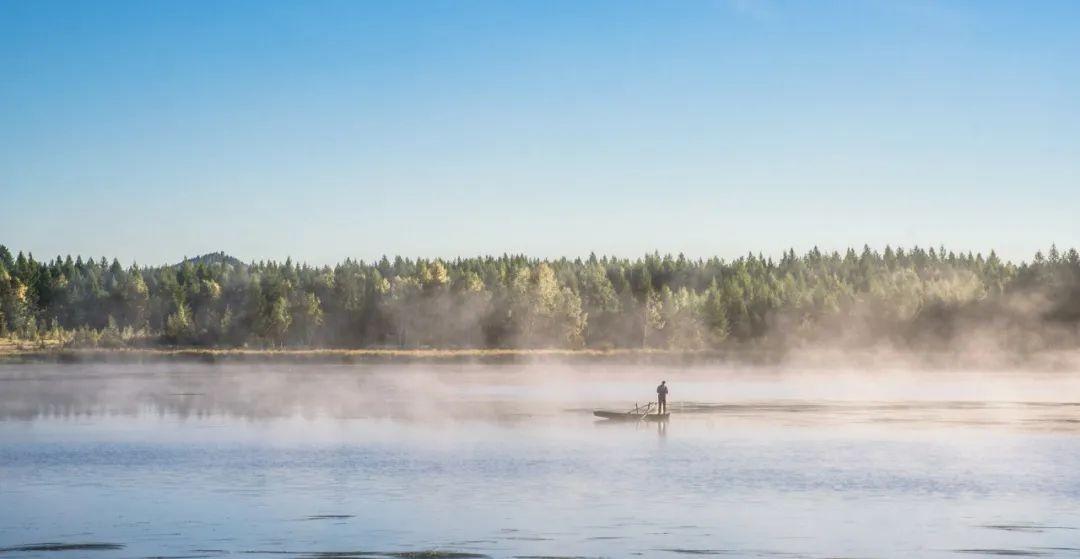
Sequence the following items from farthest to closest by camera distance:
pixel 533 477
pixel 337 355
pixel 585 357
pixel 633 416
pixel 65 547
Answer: pixel 585 357
pixel 337 355
pixel 633 416
pixel 533 477
pixel 65 547

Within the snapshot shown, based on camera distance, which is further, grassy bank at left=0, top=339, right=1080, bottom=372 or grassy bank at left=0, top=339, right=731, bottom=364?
grassy bank at left=0, top=339, right=731, bottom=364

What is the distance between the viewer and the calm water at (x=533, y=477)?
27922 millimetres

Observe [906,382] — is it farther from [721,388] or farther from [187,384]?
[187,384]

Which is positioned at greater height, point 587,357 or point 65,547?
point 587,357

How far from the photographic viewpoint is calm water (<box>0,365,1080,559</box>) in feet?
91.6

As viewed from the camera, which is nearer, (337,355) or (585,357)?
(337,355)

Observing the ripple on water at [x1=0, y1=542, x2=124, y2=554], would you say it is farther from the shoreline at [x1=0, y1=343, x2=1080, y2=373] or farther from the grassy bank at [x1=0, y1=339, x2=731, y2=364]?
the grassy bank at [x1=0, y1=339, x2=731, y2=364]

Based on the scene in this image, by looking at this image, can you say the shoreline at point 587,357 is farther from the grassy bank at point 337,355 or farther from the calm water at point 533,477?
the calm water at point 533,477

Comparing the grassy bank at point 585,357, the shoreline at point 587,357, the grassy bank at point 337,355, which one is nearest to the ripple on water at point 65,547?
the shoreline at point 587,357

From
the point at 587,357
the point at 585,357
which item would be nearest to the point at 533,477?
the point at 585,357

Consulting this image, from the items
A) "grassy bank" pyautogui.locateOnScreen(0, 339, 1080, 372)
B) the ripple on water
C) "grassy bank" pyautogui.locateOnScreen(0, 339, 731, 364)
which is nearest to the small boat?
the ripple on water

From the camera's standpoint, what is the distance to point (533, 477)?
40.2m

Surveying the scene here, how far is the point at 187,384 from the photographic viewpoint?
104m

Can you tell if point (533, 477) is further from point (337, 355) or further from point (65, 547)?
point (337, 355)
